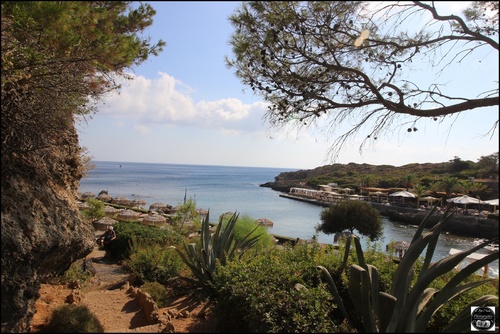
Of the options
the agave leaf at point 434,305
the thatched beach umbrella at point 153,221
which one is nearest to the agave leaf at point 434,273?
the agave leaf at point 434,305

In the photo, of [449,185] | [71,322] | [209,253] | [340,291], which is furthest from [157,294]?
[449,185]

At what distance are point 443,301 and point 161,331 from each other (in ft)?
8.21

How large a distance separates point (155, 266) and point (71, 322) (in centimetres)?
326

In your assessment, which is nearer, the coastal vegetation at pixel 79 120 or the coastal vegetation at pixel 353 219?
the coastal vegetation at pixel 79 120

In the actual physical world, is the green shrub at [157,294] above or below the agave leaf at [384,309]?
below

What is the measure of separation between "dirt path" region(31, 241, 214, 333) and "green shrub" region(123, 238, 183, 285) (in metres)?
0.51

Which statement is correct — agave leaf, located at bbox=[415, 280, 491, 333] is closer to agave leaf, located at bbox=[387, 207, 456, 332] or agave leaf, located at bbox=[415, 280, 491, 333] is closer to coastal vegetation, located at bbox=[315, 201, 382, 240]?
agave leaf, located at bbox=[387, 207, 456, 332]

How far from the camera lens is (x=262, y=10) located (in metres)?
4.32

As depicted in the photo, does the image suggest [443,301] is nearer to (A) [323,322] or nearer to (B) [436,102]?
(A) [323,322]

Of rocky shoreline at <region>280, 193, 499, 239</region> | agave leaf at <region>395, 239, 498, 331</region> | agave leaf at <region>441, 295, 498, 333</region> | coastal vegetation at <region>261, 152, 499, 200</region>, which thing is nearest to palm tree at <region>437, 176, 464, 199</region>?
coastal vegetation at <region>261, 152, 499, 200</region>

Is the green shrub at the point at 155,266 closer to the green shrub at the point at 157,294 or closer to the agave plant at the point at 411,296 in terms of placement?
the green shrub at the point at 157,294

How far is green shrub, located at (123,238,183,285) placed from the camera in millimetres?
6062

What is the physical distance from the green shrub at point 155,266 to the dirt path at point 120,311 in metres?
0.51

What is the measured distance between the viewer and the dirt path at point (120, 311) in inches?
132
